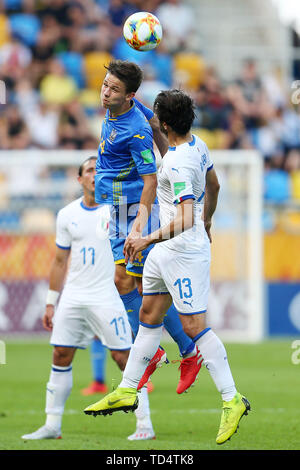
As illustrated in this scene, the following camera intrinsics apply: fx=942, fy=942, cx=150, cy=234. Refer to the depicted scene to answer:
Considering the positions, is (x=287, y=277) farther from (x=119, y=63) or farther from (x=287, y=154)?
(x=119, y=63)

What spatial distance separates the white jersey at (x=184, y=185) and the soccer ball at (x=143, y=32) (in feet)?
2.73

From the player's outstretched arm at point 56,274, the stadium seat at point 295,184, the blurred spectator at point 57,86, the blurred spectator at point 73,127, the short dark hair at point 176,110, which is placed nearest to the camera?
the short dark hair at point 176,110

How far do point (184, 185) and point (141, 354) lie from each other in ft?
4.43

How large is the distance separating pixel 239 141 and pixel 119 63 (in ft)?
39.1

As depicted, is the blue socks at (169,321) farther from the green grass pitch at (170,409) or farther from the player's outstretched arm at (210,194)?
the player's outstretched arm at (210,194)

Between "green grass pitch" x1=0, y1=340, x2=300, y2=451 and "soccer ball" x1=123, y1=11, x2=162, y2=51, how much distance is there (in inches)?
101

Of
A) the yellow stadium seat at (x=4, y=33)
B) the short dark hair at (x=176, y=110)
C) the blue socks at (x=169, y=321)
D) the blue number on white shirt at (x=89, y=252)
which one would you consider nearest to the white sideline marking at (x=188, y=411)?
the blue number on white shirt at (x=89, y=252)

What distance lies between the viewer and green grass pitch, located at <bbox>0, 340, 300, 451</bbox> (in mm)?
7695

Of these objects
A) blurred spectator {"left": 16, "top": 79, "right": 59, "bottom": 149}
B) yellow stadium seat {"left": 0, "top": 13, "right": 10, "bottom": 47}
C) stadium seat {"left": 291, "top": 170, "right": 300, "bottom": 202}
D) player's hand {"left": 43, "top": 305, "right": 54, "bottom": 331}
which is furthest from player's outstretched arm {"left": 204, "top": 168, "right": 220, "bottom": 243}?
yellow stadium seat {"left": 0, "top": 13, "right": 10, "bottom": 47}

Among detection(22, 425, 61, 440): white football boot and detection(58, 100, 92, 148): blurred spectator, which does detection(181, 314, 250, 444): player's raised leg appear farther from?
detection(58, 100, 92, 148): blurred spectator

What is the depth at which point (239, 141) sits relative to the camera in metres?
18.8

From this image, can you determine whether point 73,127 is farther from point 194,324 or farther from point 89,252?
point 194,324

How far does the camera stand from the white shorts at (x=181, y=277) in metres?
6.79

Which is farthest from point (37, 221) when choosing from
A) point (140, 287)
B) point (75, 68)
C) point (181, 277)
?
point (181, 277)
